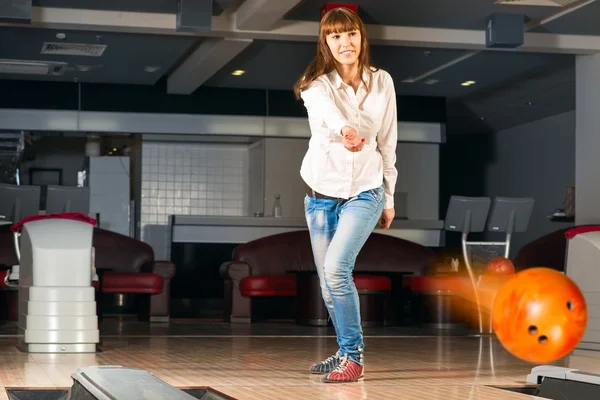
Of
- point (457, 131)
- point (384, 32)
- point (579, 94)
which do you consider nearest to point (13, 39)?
point (384, 32)

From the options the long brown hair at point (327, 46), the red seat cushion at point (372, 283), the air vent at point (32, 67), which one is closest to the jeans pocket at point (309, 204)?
the long brown hair at point (327, 46)

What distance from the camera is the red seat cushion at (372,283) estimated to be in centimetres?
798

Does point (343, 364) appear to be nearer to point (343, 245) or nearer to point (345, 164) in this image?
point (343, 245)

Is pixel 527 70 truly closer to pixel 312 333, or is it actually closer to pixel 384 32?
pixel 384 32

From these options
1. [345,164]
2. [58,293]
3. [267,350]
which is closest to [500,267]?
[267,350]

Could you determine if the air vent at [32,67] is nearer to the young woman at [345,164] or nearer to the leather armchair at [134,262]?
the leather armchair at [134,262]

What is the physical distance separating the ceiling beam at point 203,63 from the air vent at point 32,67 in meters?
1.23

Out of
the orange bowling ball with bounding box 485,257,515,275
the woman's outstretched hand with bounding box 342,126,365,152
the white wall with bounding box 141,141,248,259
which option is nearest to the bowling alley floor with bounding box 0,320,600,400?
the orange bowling ball with bounding box 485,257,515,275

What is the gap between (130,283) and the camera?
28.1 feet

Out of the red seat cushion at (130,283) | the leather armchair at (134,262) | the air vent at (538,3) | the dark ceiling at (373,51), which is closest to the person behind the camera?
the air vent at (538,3)

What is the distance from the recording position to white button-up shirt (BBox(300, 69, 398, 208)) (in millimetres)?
3328

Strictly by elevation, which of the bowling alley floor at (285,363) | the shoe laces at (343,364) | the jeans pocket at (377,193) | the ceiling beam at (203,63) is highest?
the ceiling beam at (203,63)

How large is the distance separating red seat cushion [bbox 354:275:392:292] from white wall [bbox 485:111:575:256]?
495cm

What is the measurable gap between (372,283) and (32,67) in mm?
4432
